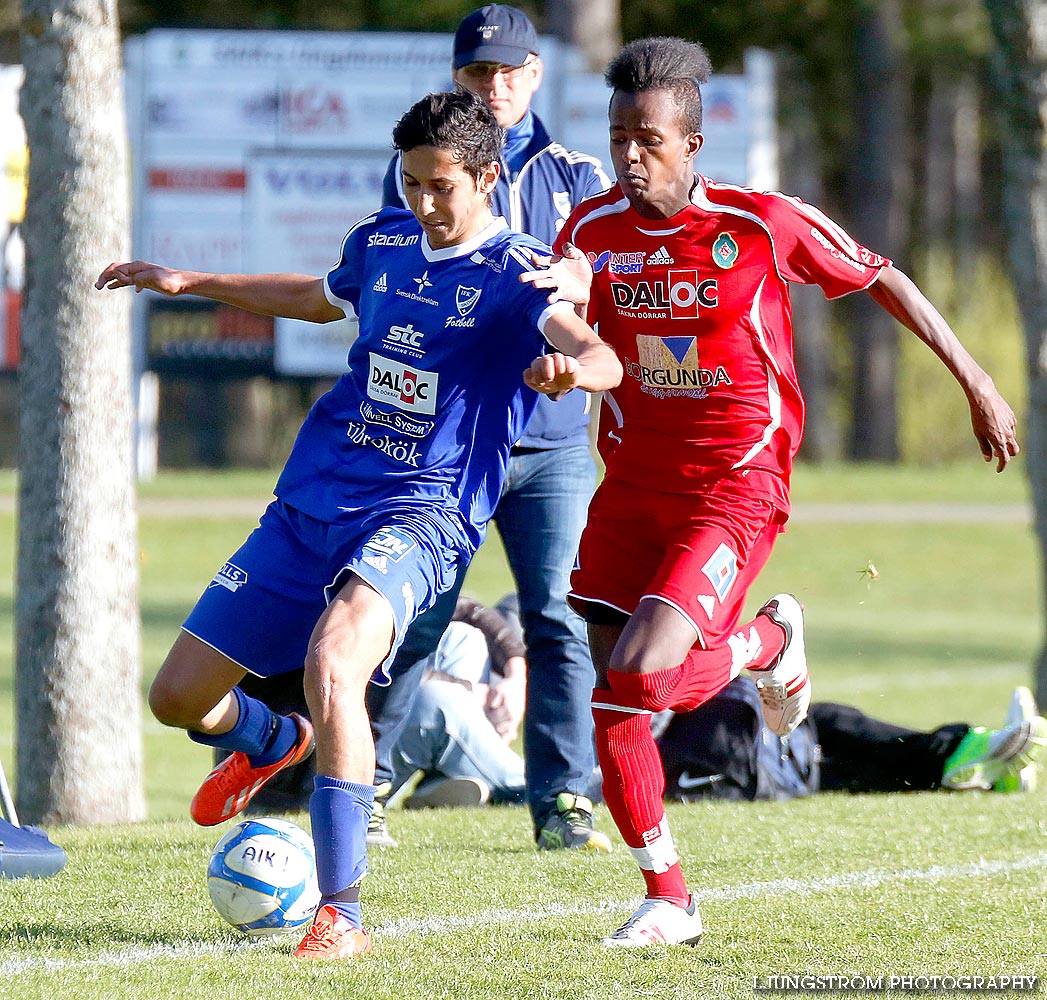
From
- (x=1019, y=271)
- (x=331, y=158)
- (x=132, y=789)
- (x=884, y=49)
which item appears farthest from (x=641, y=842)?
(x=884, y=49)

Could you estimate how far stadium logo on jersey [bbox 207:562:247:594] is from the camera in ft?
15.5

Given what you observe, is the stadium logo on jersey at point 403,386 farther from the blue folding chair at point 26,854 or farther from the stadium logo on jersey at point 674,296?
the blue folding chair at point 26,854

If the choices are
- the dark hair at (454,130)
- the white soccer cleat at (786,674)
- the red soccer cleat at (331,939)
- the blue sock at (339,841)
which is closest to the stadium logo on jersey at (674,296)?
the dark hair at (454,130)

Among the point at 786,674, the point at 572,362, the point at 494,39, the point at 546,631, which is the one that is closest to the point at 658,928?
the point at 786,674

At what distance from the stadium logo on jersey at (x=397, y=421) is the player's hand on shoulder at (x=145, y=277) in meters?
0.70

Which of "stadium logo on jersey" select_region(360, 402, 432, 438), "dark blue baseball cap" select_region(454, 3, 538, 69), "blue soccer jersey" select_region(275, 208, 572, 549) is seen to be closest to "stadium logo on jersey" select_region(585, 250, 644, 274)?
"blue soccer jersey" select_region(275, 208, 572, 549)

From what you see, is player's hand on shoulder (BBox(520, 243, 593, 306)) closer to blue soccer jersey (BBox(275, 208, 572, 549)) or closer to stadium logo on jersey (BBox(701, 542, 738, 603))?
blue soccer jersey (BBox(275, 208, 572, 549))

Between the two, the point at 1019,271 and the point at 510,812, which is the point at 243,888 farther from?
the point at 1019,271

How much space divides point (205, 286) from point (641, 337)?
1329 millimetres

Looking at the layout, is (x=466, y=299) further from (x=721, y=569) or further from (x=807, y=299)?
(x=807, y=299)

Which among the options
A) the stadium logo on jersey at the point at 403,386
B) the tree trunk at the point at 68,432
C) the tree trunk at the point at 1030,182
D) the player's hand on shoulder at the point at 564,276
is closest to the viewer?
the player's hand on shoulder at the point at 564,276

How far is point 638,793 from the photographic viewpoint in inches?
174

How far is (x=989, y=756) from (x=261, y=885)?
140 inches

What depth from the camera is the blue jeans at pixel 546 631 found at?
18.3 ft
